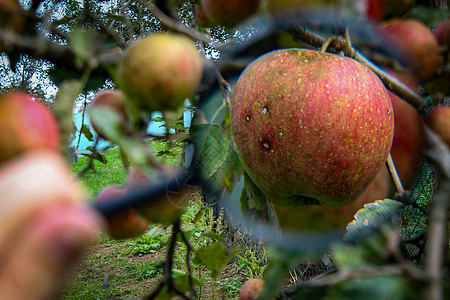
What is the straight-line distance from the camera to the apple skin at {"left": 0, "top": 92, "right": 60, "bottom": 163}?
0.46 ft

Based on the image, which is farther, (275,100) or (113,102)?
(275,100)

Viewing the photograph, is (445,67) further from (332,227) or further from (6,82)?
(6,82)

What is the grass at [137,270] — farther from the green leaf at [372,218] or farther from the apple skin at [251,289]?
the green leaf at [372,218]

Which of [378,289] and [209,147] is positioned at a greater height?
[209,147]

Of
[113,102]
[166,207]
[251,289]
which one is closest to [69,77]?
[113,102]

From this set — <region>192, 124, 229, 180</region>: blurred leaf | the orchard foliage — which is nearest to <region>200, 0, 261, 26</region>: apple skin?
the orchard foliage

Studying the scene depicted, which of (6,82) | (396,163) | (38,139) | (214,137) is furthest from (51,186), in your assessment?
(396,163)

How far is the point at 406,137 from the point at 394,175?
5 centimetres

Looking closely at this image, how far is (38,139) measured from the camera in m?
0.14

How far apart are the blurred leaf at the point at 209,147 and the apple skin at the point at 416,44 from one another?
17 centimetres

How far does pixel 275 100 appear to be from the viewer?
0.35 meters

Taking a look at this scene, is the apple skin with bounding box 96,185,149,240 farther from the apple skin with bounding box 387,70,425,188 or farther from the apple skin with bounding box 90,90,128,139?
the apple skin with bounding box 387,70,425,188

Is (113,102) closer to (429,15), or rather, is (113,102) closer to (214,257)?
(429,15)

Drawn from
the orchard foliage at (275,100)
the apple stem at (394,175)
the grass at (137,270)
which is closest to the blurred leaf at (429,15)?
the orchard foliage at (275,100)
